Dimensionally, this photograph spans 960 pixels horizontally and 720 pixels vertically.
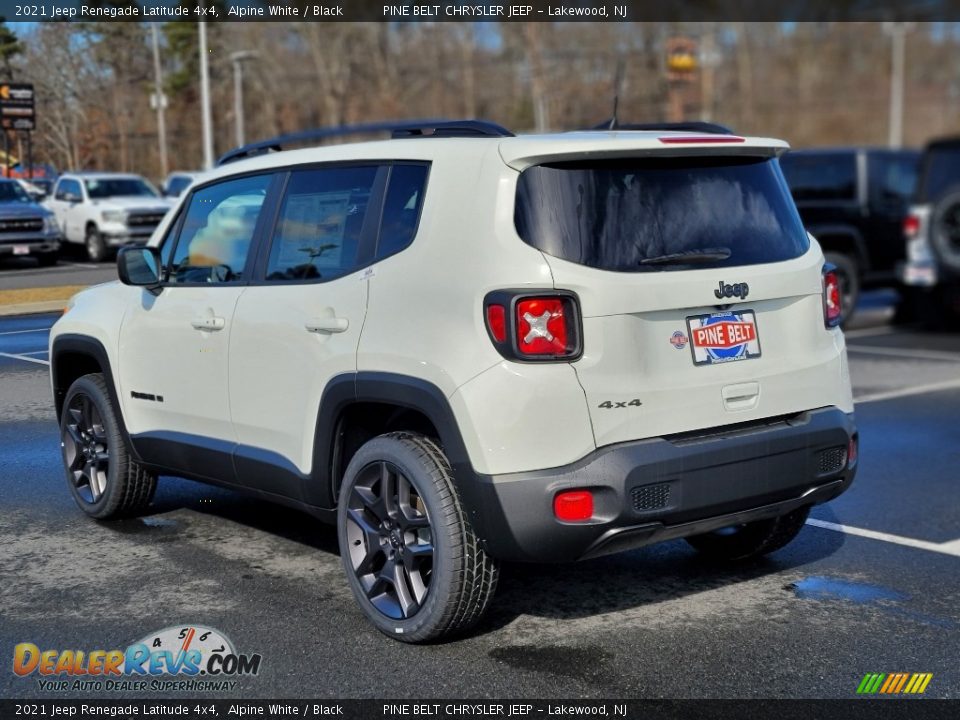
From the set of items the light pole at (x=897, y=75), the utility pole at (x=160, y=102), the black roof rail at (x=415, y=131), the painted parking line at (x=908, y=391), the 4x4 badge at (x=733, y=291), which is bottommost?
the painted parking line at (x=908, y=391)

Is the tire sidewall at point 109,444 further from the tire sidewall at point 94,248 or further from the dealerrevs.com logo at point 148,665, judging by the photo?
the tire sidewall at point 94,248

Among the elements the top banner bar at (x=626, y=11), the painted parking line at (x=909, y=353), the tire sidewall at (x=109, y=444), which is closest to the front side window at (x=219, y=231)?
the tire sidewall at (x=109, y=444)

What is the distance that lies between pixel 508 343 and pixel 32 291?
17.8 feet

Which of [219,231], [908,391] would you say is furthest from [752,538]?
[908,391]

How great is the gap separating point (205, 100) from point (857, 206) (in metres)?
8.65

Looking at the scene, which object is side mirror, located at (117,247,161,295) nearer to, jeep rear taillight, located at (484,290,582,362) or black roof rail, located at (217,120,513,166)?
black roof rail, located at (217,120,513,166)

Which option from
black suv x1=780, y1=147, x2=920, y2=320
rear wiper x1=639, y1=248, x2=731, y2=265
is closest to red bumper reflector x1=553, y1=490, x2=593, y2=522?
rear wiper x1=639, y1=248, x2=731, y2=265

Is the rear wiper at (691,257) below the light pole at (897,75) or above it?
below

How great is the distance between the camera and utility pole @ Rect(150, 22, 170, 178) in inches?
489

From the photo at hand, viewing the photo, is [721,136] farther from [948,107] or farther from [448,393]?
[948,107]

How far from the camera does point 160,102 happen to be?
13477mm

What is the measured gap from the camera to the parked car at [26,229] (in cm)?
997

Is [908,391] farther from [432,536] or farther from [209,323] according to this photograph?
[432,536]

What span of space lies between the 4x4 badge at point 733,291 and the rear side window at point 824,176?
11.3m
